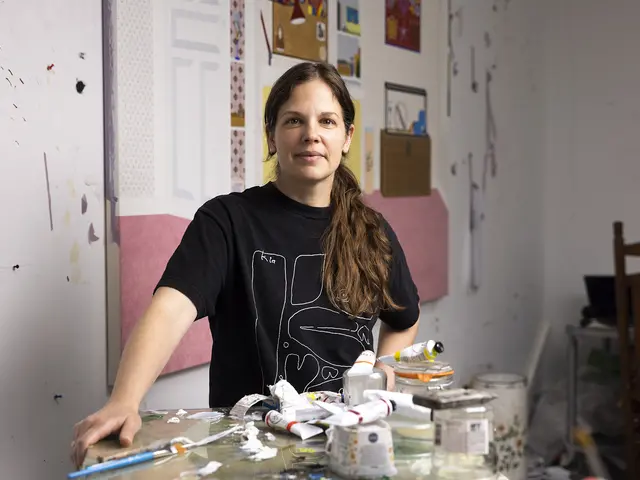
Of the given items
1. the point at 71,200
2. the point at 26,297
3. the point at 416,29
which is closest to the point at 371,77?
the point at 416,29

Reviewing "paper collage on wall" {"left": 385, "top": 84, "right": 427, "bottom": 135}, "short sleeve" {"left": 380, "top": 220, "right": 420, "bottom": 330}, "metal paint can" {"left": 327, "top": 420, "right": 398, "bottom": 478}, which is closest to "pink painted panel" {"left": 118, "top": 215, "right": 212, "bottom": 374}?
"short sleeve" {"left": 380, "top": 220, "right": 420, "bottom": 330}

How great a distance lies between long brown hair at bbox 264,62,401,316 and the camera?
1268 millimetres

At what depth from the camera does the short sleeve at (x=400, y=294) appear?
4.54ft

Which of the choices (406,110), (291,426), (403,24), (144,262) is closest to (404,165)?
(406,110)

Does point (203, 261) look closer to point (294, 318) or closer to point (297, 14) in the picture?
point (294, 318)

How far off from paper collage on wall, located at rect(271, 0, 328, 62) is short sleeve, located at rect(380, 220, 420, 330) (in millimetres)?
634

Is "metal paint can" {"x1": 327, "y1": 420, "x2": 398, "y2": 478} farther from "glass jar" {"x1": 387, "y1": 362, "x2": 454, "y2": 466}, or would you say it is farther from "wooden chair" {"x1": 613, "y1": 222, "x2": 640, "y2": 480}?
"wooden chair" {"x1": 613, "y1": 222, "x2": 640, "y2": 480}

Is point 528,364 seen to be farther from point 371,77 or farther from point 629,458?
point 371,77

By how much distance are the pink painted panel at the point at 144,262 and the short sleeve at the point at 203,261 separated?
0.26 m

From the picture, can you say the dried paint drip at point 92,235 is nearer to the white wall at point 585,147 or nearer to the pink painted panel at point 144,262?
the pink painted panel at point 144,262

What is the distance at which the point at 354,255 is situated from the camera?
4.25 feet

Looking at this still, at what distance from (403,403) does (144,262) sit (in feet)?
2.44

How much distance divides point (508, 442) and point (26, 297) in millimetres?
1811

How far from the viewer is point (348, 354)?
50.2 inches
